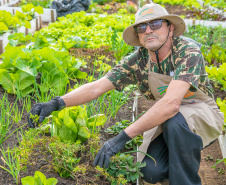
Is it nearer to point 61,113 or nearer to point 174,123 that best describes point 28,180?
point 61,113

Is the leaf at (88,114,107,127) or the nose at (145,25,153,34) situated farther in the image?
the leaf at (88,114,107,127)

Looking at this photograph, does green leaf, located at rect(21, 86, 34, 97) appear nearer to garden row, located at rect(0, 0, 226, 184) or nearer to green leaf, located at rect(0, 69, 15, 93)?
garden row, located at rect(0, 0, 226, 184)

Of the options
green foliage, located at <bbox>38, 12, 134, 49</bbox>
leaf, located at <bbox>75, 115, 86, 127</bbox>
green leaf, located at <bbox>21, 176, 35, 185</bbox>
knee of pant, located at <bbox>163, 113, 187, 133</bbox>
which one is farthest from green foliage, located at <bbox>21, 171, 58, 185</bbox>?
green foliage, located at <bbox>38, 12, 134, 49</bbox>

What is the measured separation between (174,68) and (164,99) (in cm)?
40

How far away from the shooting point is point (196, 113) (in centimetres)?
241

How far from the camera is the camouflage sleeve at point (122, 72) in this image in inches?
103

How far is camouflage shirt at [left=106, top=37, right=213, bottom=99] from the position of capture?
225 centimetres

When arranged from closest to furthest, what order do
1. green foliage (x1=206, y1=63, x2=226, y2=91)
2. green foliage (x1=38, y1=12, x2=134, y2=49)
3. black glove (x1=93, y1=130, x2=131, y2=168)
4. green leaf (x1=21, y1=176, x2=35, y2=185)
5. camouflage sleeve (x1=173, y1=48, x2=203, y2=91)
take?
green leaf (x1=21, y1=176, x2=35, y2=185)
black glove (x1=93, y1=130, x2=131, y2=168)
camouflage sleeve (x1=173, y1=48, x2=203, y2=91)
green foliage (x1=206, y1=63, x2=226, y2=91)
green foliage (x1=38, y1=12, x2=134, y2=49)

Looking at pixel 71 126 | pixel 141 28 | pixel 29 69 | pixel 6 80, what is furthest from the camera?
pixel 6 80

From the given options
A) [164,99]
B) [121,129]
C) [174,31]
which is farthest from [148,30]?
[121,129]

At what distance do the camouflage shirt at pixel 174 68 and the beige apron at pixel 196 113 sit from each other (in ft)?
0.21

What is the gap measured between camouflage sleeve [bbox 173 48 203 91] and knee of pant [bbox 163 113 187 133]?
0.23 m

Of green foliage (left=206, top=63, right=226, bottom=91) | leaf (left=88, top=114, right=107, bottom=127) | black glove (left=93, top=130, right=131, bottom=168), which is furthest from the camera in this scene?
green foliage (left=206, top=63, right=226, bottom=91)

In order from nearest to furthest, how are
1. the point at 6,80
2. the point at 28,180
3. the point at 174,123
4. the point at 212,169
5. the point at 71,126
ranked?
1. the point at 28,180
2. the point at 174,123
3. the point at 71,126
4. the point at 212,169
5. the point at 6,80
